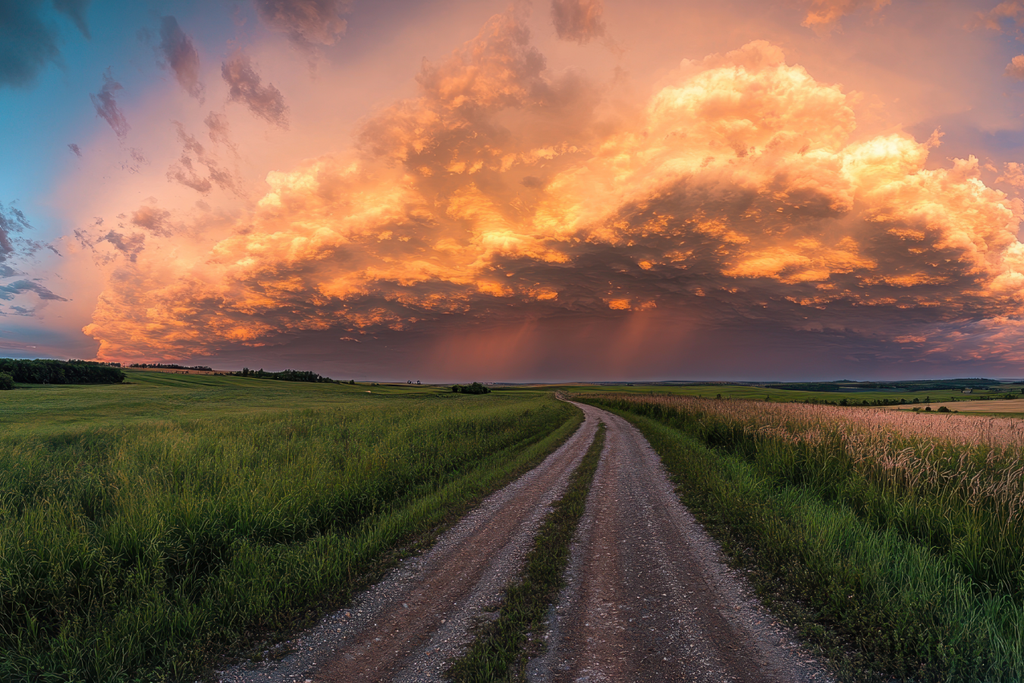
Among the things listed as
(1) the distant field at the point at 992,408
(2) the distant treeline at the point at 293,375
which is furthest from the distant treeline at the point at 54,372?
(1) the distant field at the point at 992,408

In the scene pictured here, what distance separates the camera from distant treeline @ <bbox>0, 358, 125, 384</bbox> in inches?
2152

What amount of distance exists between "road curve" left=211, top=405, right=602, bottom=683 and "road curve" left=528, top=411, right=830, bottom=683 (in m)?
1.13

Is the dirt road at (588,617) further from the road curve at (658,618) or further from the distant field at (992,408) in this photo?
the distant field at (992,408)

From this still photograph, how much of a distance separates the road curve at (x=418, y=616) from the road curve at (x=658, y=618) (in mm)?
1133

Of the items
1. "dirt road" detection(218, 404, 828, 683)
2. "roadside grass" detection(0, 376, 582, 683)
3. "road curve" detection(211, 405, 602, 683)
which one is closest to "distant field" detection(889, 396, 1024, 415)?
"dirt road" detection(218, 404, 828, 683)

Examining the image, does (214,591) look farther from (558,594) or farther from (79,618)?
(558,594)

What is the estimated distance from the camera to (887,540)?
7395 mm

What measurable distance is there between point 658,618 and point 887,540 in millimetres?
4969

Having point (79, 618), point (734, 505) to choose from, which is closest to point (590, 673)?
point (79, 618)

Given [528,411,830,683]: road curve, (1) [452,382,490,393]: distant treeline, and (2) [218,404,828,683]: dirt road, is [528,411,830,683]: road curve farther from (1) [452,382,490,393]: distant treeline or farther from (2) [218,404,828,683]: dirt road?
(1) [452,382,490,393]: distant treeline

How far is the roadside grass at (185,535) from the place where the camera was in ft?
16.8

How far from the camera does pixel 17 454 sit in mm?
11367

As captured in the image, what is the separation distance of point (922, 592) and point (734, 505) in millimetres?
4347

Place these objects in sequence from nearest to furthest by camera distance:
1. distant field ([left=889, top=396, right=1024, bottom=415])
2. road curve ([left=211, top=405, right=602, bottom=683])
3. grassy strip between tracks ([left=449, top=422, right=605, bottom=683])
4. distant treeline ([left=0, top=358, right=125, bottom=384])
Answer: grassy strip between tracks ([left=449, top=422, right=605, bottom=683]), road curve ([left=211, top=405, right=602, bottom=683]), distant field ([left=889, top=396, right=1024, bottom=415]), distant treeline ([left=0, top=358, right=125, bottom=384])
